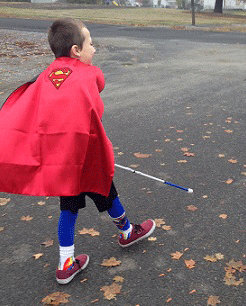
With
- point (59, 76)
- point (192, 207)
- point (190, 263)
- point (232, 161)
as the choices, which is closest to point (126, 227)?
point (190, 263)

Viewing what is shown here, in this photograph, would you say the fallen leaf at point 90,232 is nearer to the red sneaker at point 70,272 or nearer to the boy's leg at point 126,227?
the boy's leg at point 126,227

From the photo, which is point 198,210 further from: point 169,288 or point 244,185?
point 169,288

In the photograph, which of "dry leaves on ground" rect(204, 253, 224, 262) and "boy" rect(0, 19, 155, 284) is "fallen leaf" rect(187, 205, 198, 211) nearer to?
"dry leaves on ground" rect(204, 253, 224, 262)

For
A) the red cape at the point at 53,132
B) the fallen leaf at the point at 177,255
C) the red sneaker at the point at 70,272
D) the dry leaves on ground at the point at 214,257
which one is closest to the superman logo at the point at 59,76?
the red cape at the point at 53,132

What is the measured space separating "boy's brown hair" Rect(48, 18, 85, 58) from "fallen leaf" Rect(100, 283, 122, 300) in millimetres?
1774

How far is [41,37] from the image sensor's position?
20.1m

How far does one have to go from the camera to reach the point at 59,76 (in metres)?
2.95

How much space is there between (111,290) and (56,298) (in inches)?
16.4

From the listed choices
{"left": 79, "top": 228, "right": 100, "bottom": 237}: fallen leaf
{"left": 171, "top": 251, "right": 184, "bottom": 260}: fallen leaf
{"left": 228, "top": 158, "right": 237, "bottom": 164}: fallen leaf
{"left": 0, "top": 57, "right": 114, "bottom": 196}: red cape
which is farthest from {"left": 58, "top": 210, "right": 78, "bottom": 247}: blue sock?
{"left": 228, "top": 158, "right": 237, "bottom": 164}: fallen leaf

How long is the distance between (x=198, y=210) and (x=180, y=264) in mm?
1037

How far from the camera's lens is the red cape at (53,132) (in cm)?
293

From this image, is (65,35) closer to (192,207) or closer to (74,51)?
(74,51)

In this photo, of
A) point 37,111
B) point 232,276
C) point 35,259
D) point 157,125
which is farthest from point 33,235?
point 157,125

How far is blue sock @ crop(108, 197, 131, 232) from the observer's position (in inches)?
141
